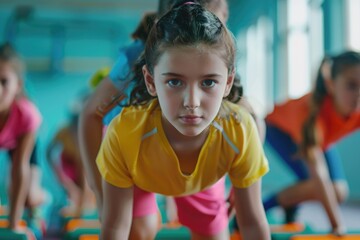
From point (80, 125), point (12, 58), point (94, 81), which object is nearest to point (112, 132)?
point (80, 125)

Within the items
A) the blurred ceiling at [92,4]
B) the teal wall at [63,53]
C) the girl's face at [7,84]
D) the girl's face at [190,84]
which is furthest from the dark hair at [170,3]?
the blurred ceiling at [92,4]

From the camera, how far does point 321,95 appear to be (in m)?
1.80

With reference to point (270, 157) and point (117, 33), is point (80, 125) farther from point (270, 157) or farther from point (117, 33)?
point (117, 33)

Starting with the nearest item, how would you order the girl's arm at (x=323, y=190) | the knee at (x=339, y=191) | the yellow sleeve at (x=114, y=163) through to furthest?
1. the yellow sleeve at (x=114, y=163)
2. the girl's arm at (x=323, y=190)
3. the knee at (x=339, y=191)

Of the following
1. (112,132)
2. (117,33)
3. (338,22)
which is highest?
(117,33)

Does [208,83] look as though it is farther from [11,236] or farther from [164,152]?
[11,236]

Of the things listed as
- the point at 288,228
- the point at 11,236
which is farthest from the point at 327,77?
the point at 11,236

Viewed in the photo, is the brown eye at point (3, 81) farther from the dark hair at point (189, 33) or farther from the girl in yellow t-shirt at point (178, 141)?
the dark hair at point (189, 33)

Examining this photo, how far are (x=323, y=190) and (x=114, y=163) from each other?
106cm

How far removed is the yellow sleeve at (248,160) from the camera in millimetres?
885

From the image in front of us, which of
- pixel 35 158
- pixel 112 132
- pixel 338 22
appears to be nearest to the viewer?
pixel 112 132

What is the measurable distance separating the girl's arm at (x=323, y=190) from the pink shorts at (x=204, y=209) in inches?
21.7

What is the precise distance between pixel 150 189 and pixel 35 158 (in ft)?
4.03

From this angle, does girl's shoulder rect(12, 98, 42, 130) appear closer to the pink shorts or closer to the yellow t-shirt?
the pink shorts
